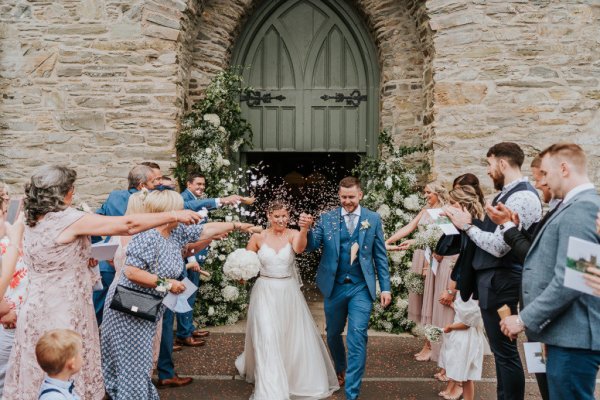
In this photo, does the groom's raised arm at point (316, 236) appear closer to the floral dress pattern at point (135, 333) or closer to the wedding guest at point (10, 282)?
the floral dress pattern at point (135, 333)

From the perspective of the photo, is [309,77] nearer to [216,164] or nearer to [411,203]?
[216,164]

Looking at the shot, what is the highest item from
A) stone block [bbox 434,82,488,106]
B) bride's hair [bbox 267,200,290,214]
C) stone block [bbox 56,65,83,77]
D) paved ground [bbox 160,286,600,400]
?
stone block [bbox 56,65,83,77]

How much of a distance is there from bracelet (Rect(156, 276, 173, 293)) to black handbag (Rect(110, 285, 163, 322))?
0.11m

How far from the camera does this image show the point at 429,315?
6.08 meters

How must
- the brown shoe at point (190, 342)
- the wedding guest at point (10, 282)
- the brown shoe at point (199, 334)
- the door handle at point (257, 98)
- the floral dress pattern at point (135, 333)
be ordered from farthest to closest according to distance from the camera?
the door handle at point (257, 98) < the brown shoe at point (199, 334) < the brown shoe at point (190, 342) < the floral dress pattern at point (135, 333) < the wedding guest at point (10, 282)

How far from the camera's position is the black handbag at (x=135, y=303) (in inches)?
157

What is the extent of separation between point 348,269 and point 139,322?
1904mm

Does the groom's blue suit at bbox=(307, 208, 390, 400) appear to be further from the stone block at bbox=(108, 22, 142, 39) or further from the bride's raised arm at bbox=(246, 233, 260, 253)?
the stone block at bbox=(108, 22, 142, 39)

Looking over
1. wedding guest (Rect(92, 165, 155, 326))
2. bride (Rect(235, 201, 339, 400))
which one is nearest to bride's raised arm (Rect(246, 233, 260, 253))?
bride (Rect(235, 201, 339, 400))

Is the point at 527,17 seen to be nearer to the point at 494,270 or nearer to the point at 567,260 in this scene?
the point at 494,270

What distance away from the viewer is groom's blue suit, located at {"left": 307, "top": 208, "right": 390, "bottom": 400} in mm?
5090

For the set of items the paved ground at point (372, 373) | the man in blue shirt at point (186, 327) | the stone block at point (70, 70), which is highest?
the stone block at point (70, 70)

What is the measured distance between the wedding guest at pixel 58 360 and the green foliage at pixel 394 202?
203 inches

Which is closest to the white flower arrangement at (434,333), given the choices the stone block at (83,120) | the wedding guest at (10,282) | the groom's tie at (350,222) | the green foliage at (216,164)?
the groom's tie at (350,222)
